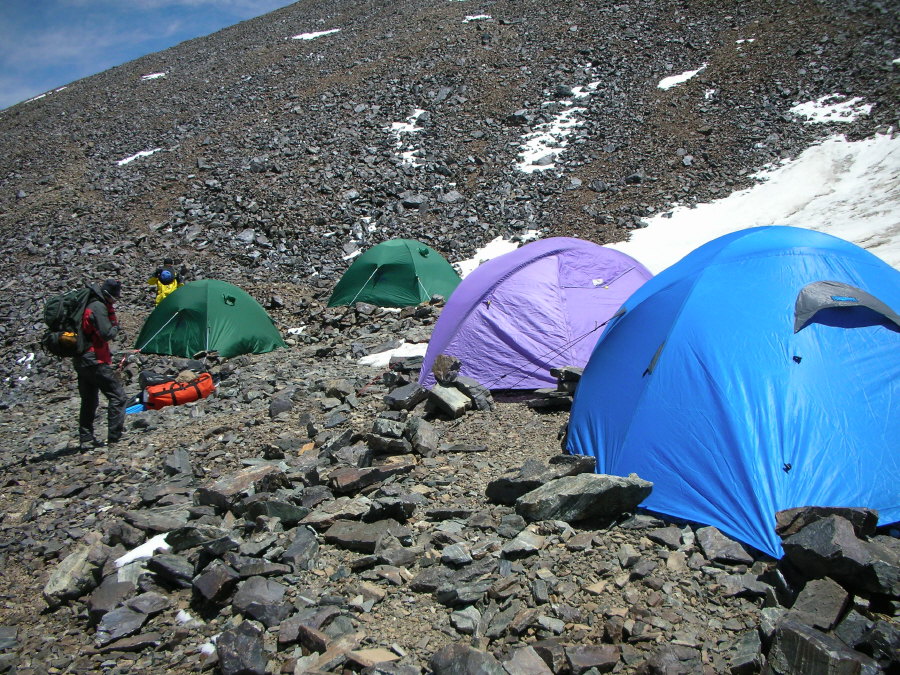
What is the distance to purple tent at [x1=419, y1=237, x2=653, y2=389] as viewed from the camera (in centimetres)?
865

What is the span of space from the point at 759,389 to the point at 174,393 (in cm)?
923

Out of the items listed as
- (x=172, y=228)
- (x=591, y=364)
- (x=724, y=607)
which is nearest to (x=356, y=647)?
(x=724, y=607)

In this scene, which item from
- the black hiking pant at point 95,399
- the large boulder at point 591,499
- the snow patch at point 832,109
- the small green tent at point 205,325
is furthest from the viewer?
the snow patch at point 832,109

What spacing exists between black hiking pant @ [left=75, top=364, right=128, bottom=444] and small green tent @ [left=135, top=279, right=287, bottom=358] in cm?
384

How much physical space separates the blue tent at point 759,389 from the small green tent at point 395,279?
9.20 meters

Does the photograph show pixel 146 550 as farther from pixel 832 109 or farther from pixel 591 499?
pixel 832 109

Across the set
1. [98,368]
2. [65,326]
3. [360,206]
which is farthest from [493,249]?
[65,326]

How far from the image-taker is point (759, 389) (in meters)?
5.07

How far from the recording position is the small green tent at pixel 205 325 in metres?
13.1

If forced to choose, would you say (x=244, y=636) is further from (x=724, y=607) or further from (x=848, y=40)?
(x=848, y=40)

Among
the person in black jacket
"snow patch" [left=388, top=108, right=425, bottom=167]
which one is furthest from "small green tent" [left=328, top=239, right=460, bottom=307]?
"snow patch" [left=388, top=108, right=425, bottom=167]

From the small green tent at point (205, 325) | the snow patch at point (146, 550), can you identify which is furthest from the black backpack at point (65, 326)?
the small green tent at point (205, 325)

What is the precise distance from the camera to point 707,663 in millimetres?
3508

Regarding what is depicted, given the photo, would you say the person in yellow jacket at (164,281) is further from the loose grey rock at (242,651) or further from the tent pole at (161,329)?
the loose grey rock at (242,651)
